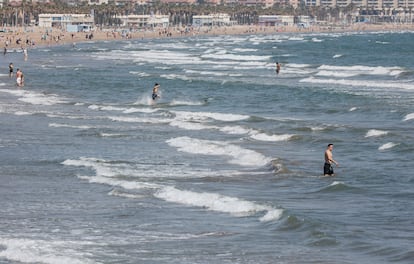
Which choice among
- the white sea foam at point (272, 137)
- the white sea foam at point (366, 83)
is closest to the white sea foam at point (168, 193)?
the white sea foam at point (272, 137)

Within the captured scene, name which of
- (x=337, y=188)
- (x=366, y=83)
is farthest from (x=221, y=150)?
(x=366, y=83)

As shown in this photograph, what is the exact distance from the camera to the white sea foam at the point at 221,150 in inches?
1224

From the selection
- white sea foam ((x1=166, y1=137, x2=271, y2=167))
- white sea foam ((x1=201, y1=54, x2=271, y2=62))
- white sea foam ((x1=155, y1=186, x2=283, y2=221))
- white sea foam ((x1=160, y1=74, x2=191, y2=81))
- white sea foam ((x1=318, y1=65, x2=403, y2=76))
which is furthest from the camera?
white sea foam ((x1=201, y1=54, x2=271, y2=62))

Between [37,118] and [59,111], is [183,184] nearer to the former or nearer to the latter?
[37,118]

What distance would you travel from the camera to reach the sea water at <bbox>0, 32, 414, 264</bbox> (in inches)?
787

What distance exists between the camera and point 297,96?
5594cm

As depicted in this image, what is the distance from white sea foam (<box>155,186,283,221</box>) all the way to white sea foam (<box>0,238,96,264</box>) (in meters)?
4.34

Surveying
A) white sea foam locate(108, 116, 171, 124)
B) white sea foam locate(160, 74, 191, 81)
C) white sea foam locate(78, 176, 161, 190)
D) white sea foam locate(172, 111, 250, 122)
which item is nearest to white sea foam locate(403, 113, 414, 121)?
white sea foam locate(172, 111, 250, 122)

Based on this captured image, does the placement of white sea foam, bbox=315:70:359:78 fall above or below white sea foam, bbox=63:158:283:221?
below

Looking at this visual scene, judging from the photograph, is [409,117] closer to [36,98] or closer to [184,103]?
[184,103]

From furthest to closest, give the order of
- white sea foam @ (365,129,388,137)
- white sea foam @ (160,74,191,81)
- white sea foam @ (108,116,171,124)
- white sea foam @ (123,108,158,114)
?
white sea foam @ (160,74,191,81), white sea foam @ (123,108,158,114), white sea foam @ (108,116,171,124), white sea foam @ (365,129,388,137)

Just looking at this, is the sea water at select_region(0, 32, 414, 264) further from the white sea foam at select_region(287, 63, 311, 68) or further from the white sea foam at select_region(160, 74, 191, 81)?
the white sea foam at select_region(287, 63, 311, 68)

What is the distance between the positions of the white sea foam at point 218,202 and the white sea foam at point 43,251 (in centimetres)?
434

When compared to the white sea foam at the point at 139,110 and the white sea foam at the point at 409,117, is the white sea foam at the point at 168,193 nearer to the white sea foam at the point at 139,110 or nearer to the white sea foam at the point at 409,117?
the white sea foam at the point at 409,117
